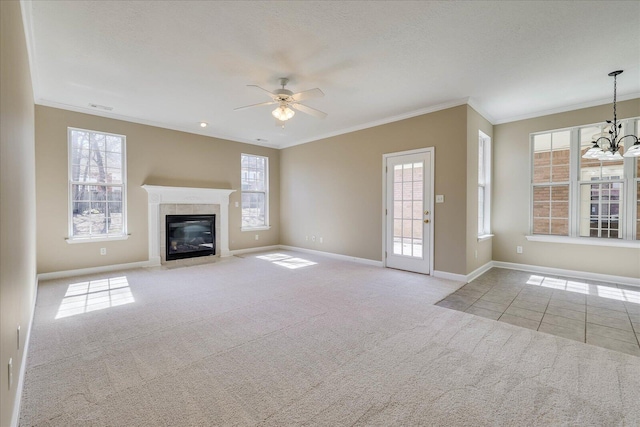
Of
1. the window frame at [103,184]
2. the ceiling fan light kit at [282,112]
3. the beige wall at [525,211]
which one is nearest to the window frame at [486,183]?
the beige wall at [525,211]

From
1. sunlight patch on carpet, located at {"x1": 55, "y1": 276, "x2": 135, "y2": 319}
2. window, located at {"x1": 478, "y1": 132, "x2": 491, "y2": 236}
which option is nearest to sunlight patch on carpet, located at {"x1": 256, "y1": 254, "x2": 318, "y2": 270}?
sunlight patch on carpet, located at {"x1": 55, "y1": 276, "x2": 135, "y2": 319}

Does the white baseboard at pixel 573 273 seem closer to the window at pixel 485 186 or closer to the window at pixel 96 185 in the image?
the window at pixel 485 186

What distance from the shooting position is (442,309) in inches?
128

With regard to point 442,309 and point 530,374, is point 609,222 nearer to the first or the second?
point 442,309

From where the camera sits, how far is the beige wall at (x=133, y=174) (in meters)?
4.42

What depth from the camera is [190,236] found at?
603cm

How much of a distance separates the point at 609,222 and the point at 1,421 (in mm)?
6742

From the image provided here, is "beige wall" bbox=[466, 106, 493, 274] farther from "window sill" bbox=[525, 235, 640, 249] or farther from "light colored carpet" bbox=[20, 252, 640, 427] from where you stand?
"light colored carpet" bbox=[20, 252, 640, 427]

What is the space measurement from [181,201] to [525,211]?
6.62 metres

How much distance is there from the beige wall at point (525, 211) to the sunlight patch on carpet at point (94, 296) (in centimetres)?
619

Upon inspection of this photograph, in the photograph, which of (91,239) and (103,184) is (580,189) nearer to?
(103,184)

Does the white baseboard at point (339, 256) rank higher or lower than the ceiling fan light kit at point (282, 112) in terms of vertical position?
lower

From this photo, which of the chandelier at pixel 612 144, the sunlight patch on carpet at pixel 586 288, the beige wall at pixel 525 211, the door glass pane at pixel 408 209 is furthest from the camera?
the door glass pane at pixel 408 209

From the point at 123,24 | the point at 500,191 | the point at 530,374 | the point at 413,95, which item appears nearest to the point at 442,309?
the point at 530,374
